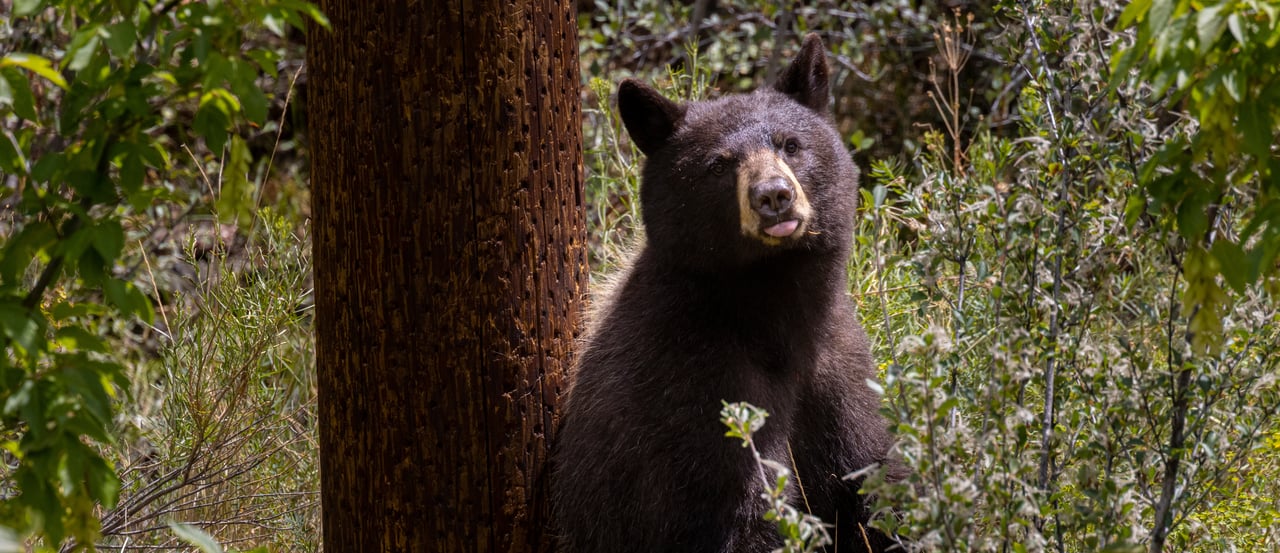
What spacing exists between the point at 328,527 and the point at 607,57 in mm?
5774

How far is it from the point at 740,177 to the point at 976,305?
4.40 feet

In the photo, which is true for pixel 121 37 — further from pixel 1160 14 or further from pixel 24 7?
→ pixel 1160 14

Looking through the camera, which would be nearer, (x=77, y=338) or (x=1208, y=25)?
(x=1208, y=25)

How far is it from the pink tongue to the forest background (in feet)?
0.88

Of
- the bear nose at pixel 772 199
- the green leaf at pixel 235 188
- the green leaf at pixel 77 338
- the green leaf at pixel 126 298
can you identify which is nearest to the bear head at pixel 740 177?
the bear nose at pixel 772 199

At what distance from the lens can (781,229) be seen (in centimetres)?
379

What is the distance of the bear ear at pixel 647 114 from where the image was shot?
4.06 m

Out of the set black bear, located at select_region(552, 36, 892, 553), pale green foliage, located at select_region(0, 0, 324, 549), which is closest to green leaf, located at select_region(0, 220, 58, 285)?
pale green foliage, located at select_region(0, 0, 324, 549)

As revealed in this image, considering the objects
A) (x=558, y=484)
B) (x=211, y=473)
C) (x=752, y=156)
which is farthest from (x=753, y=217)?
(x=211, y=473)

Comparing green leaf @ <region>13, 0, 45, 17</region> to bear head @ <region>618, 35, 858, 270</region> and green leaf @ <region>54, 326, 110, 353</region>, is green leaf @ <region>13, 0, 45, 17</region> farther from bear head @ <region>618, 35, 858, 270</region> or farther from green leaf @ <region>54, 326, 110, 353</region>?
bear head @ <region>618, 35, 858, 270</region>

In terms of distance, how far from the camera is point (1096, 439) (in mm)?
3465

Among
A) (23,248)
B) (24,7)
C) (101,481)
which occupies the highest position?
(24,7)

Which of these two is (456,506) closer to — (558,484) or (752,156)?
(558,484)

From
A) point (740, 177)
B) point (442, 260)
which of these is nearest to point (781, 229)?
point (740, 177)
